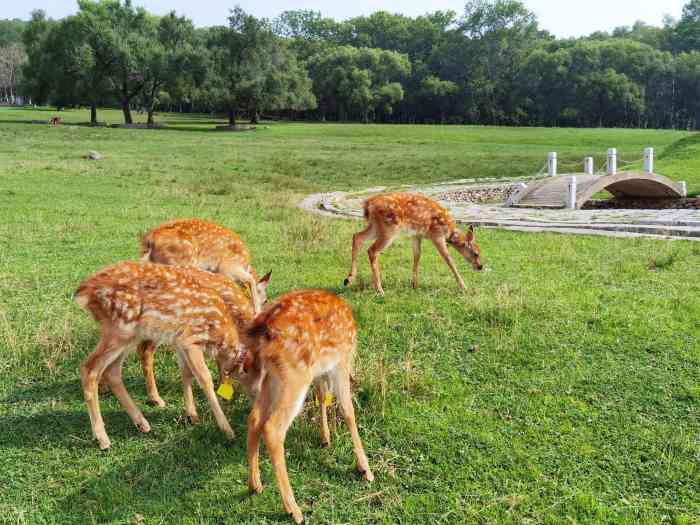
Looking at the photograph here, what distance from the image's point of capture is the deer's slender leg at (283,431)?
12.3 ft

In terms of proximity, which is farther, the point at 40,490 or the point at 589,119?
the point at 589,119

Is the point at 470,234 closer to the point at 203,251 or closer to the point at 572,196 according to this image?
the point at 203,251

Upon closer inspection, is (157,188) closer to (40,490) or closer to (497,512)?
(40,490)

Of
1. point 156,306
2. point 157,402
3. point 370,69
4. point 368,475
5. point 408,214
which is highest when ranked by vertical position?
point 370,69

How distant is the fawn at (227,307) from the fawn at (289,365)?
658 millimetres

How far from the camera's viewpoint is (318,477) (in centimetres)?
424

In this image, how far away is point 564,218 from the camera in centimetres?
1437

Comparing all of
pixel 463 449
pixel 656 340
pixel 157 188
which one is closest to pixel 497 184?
pixel 157 188

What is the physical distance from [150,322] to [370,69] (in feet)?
278

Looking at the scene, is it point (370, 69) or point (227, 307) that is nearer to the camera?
point (227, 307)

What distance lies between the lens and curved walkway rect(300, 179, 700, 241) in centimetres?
1188

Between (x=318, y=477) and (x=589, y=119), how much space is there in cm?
7945

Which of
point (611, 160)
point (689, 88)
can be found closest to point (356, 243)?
A: point (611, 160)

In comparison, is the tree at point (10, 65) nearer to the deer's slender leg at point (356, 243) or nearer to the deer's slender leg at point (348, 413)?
the deer's slender leg at point (356, 243)
